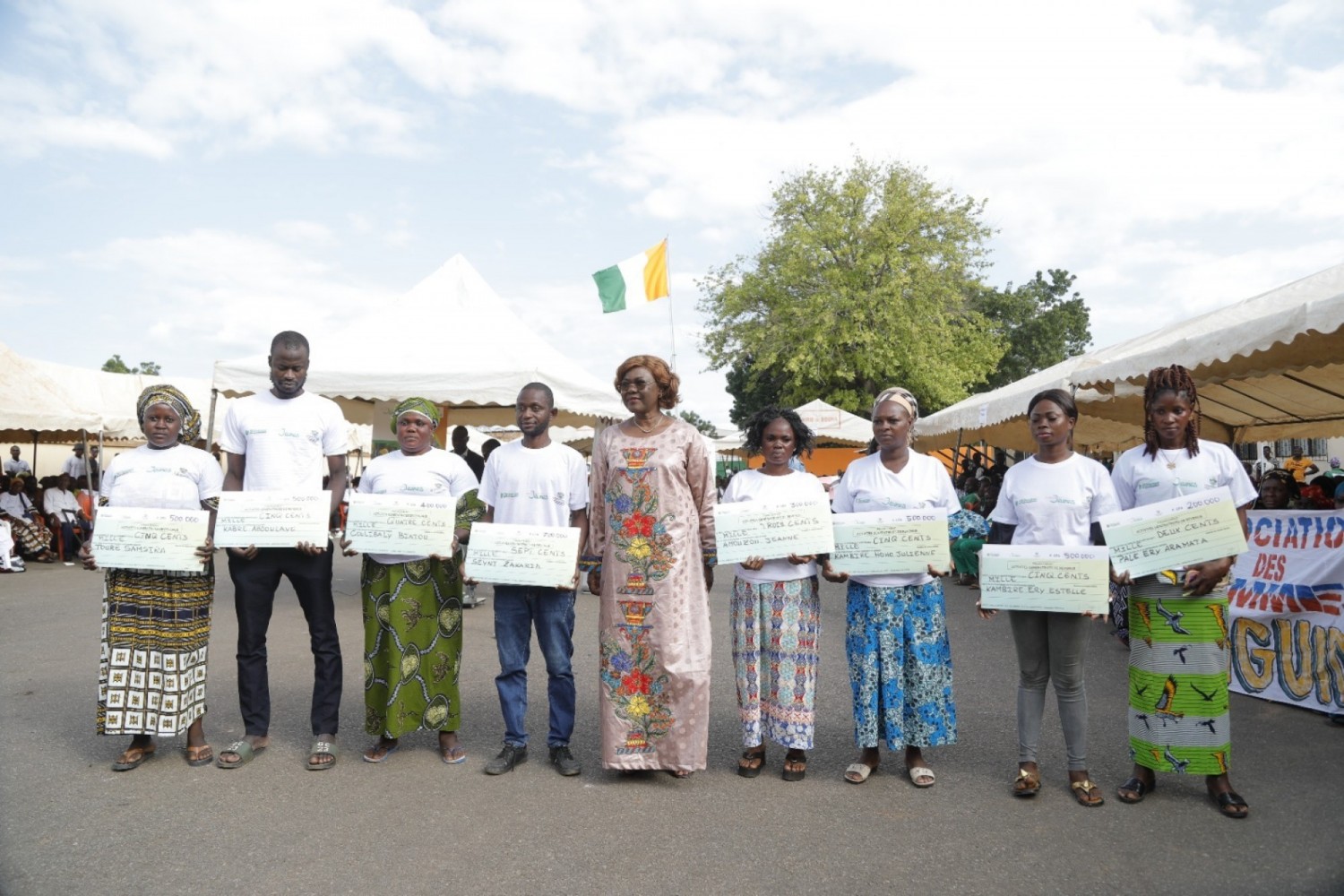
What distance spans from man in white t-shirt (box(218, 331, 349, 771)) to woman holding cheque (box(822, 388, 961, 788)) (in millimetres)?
2557

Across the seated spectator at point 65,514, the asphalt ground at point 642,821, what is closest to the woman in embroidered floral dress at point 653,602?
the asphalt ground at point 642,821

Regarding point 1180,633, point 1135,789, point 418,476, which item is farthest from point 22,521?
point 1180,633

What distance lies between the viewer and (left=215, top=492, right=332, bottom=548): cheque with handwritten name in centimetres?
438

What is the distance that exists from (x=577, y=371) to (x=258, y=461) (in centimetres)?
654

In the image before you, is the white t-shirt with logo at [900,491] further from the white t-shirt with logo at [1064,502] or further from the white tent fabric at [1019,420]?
the white tent fabric at [1019,420]

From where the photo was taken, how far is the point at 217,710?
18.3ft

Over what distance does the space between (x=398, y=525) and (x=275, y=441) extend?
78 centimetres

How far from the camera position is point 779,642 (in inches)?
171

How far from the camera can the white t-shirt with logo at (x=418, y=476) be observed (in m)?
4.70

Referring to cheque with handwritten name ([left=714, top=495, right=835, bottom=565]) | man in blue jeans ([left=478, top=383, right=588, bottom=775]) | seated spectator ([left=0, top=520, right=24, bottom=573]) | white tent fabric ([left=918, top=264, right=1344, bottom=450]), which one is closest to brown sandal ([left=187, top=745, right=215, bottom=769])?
man in blue jeans ([left=478, top=383, right=588, bottom=775])

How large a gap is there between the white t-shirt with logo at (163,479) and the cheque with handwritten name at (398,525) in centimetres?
80

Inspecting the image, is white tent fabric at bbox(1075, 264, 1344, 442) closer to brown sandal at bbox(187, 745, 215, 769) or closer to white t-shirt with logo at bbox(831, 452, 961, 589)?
white t-shirt with logo at bbox(831, 452, 961, 589)

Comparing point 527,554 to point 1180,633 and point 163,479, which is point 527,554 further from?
point 1180,633

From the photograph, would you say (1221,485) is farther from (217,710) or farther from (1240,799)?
(217,710)
